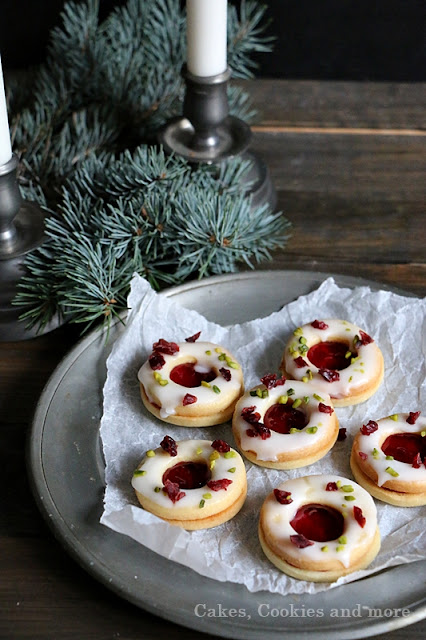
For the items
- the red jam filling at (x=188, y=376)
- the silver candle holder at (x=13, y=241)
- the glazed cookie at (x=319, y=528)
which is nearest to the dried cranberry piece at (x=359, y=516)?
the glazed cookie at (x=319, y=528)

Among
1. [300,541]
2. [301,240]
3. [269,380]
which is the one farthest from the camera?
[301,240]

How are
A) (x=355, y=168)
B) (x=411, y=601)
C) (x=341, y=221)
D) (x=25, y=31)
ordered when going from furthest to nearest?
1. (x=25, y=31)
2. (x=355, y=168)
3. (x=341, y=221)
4. (x=411, y=601)

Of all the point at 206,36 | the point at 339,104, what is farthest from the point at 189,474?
the point at 339,104

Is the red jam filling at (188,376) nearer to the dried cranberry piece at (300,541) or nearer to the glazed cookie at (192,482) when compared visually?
the glazed cookie at (192,482)

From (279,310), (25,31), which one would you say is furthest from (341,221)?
(25,31)

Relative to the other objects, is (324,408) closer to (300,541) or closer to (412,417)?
(412,417)

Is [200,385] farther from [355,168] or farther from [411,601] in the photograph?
[355,168]

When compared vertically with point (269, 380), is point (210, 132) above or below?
above
